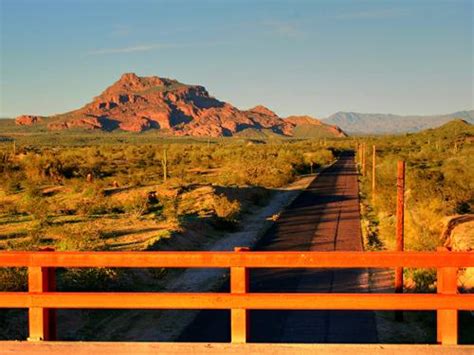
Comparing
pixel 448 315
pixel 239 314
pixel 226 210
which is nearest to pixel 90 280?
pixel 239 314

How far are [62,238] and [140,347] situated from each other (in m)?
13.8

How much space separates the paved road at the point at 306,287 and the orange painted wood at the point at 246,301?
344cm

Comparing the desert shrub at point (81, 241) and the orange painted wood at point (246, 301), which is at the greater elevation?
the orange painted wood at point (246, 301)

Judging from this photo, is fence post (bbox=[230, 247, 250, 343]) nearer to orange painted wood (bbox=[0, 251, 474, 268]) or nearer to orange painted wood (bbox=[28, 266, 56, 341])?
orange painted wood (bbox=[0, 251, 474, 268])

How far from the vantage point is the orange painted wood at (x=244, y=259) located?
525 centimetres

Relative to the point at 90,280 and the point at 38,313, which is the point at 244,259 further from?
the point at 90,280

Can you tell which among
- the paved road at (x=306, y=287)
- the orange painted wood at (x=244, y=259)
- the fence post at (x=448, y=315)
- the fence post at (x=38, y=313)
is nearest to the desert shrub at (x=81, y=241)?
the paved road at (x=306, y=287)

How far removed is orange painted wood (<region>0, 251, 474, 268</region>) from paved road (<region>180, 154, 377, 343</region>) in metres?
3.54

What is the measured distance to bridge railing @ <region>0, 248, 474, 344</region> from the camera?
206 inches

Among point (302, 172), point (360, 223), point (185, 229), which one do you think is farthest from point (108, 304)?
point (302, 172)

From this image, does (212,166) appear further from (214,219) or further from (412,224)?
(412,224)

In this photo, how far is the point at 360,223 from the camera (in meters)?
23.8

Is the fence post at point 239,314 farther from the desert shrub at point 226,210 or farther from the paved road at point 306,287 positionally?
the desert shrub at point 226,210

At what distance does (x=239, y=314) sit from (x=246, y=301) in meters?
0.14
